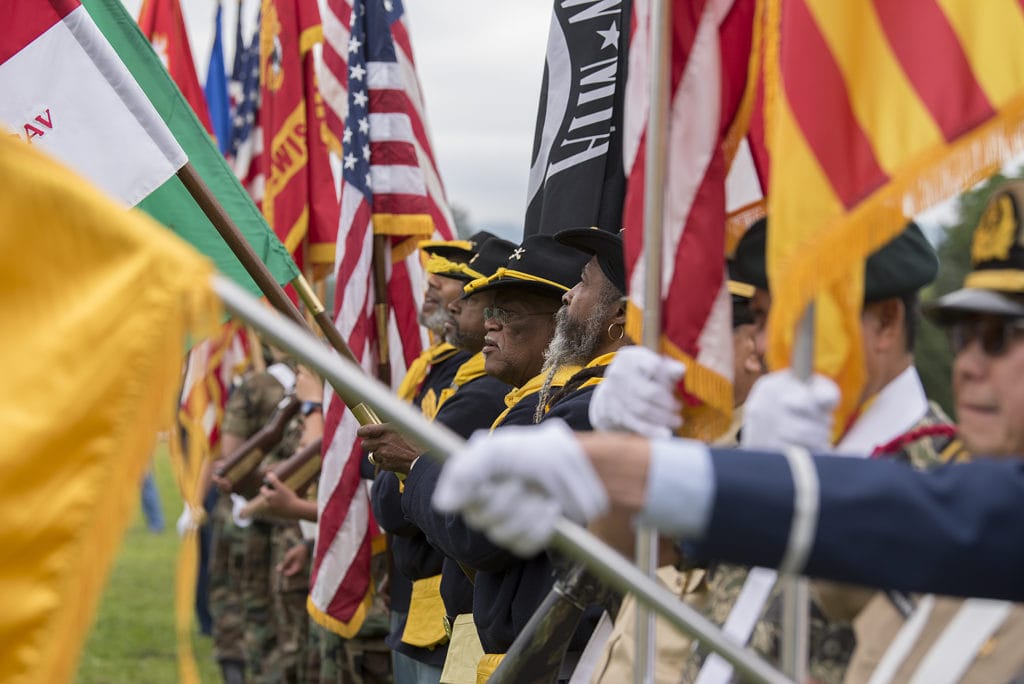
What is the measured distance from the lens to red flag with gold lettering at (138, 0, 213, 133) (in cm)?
880

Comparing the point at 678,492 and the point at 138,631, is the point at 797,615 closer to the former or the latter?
the point at 678,492

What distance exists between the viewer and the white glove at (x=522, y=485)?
2225 mm

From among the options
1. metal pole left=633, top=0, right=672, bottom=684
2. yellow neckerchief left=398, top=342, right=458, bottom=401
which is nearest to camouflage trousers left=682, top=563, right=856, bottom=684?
metal pole left=633, top=0, right=672, bottom=684

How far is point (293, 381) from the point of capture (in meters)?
10.4

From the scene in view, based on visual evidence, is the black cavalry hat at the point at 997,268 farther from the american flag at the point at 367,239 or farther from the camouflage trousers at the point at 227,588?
the camouflage trousers at the point at 227,588

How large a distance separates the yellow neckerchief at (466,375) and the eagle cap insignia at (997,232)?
11.3ft

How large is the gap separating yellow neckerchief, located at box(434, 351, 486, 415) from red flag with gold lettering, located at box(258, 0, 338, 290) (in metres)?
2.71

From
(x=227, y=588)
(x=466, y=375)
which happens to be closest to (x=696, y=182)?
(x=466, y=375)

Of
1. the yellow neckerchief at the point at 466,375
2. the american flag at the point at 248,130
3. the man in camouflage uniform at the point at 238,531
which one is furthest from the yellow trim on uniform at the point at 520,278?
the american flag at the point at 248,130

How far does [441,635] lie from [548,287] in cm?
161

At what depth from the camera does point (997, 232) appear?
282 centimetres

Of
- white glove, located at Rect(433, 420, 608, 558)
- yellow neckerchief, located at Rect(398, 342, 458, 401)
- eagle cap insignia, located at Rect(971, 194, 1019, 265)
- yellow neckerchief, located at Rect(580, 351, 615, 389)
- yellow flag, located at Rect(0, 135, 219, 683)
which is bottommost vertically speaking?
yellow neckerchief, located at Rect(398, 342, 458, 401)

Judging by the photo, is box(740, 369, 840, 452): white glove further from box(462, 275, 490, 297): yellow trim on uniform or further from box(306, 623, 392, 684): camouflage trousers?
box(306, 623, 392, 684): camouflage trousers

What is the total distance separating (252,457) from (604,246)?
523 centimetres
